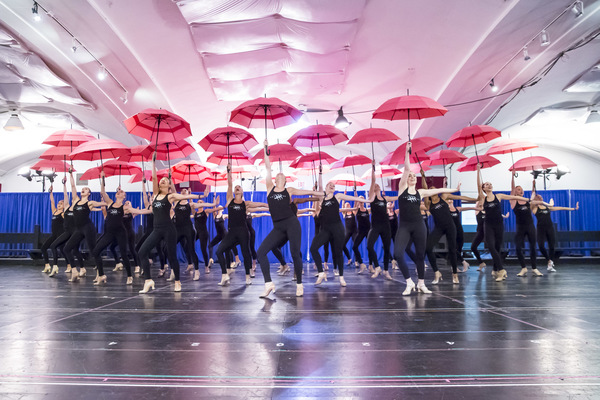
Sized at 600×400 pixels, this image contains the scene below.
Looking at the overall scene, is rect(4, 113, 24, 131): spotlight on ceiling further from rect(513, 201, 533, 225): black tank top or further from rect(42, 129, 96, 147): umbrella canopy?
rect(513, 201, 533, 225): black tank top

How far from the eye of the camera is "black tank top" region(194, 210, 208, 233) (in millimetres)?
8366

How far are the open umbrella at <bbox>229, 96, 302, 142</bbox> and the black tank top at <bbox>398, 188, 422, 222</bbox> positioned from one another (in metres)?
2.01

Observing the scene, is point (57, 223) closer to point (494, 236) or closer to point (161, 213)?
point (161, 213)

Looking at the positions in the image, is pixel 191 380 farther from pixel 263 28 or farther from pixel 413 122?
pixel 413 122

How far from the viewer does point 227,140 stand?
6852 millimetres

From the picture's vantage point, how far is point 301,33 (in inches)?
275

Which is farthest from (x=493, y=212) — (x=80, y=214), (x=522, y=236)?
(x=80, y=214)

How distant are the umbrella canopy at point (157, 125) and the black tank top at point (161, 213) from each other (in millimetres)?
846

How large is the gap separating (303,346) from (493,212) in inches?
193

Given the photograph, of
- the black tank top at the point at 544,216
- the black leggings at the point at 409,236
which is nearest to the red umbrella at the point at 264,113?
the black leggings at the point at 409,236

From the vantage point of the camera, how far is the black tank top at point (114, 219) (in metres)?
6.59

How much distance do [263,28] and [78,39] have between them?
3.14m

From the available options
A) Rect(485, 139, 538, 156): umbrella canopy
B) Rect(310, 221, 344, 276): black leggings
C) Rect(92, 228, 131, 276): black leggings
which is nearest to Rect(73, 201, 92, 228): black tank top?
Rect(92, 228, 131, 276): black leggings

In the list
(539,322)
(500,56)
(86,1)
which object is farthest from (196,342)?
(500,56)
